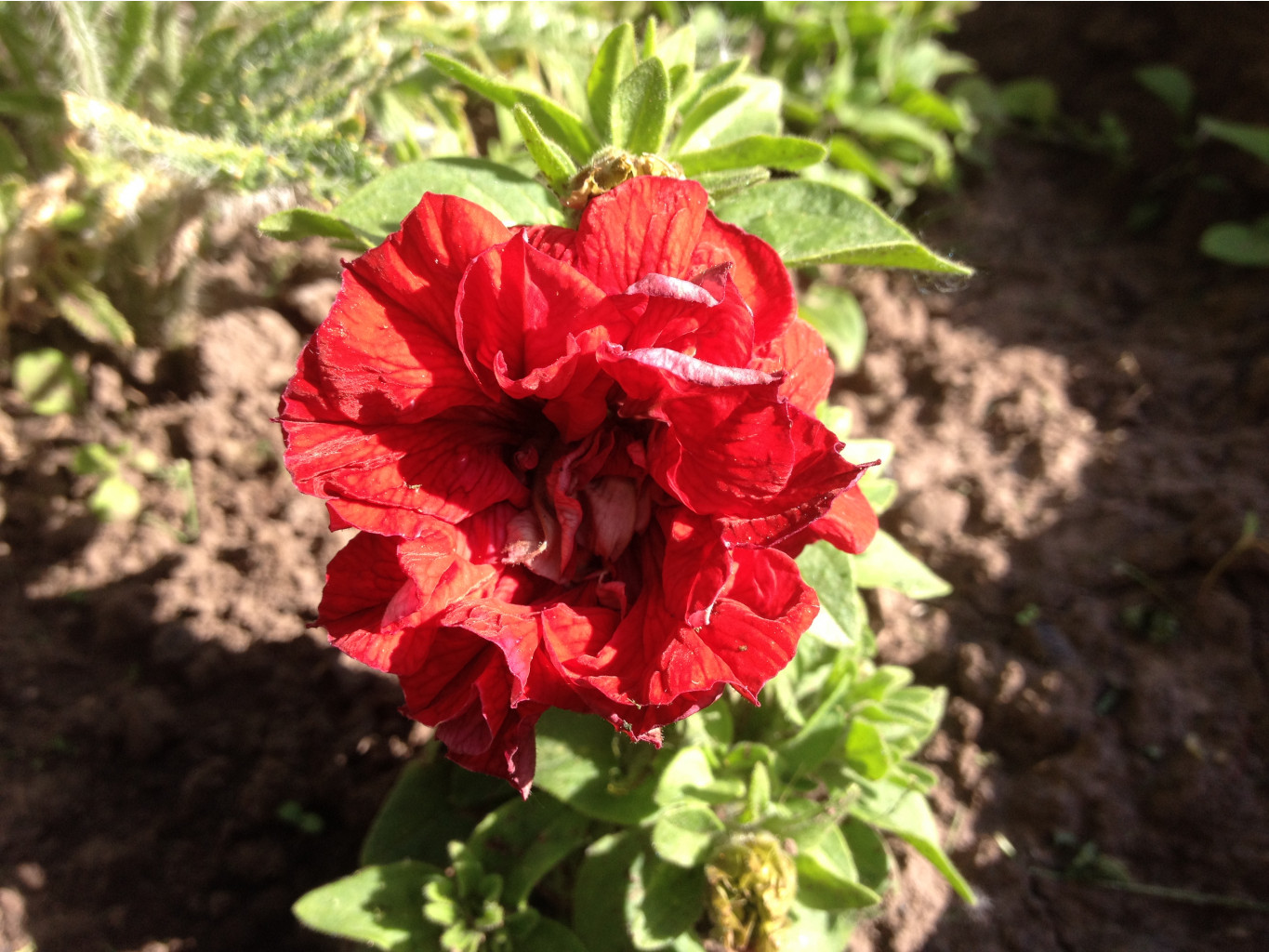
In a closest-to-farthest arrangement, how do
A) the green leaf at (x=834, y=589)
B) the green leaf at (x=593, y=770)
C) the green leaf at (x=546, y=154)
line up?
the green leaf at (x=546, y=154)
the green leaf at (x=834, y=589)
the green leaf at (x=593, y=770)


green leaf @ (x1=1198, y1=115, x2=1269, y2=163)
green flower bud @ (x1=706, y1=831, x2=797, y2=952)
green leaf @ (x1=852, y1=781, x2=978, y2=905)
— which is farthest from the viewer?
green leaf @ (x1=1198, y1=115, x2=1269, y2=163)

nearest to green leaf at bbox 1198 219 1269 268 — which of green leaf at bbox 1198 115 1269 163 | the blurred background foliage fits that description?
green leaf at bbox 1198 115 1269 163

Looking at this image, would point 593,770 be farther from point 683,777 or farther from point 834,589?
point 834,589

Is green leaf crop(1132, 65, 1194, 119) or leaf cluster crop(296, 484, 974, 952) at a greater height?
green leaf crop(1132, 65, 1194, 119)

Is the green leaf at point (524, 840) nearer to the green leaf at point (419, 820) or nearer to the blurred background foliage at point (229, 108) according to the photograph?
the green leaf at point (419, 820)

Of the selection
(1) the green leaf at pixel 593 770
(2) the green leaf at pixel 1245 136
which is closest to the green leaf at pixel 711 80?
(1) the green leaf at pixel 593 770

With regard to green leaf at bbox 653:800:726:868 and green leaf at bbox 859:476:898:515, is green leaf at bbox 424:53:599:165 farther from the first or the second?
green leaf at bbox 653:800:726:868
